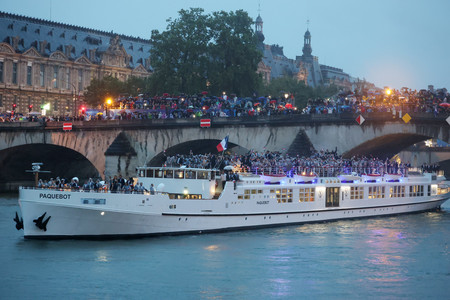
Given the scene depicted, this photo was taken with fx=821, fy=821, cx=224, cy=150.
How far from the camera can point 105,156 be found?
7719 centimetres

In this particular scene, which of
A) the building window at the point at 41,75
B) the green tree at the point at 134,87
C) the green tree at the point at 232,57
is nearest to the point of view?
the green tree at the point at 232,57

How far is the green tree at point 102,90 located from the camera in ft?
387

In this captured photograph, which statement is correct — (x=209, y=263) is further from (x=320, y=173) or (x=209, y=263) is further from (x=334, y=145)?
(x=334, y=145)

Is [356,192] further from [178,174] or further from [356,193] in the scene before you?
[178,174]

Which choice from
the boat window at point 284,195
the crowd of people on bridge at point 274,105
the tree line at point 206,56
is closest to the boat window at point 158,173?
the boat window at point 284,195

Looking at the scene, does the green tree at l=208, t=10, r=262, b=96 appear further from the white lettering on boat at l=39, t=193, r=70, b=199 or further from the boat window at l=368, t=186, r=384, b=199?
the white lettering on boat at l=39, t=193, r=70, b=199

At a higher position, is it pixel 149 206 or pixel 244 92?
pixel 244 92

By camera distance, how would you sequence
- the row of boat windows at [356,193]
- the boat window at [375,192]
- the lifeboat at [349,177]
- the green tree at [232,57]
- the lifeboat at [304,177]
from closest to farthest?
1. the row of boat windows at [356,193]
2. the lifeboat at [304,177]
3. the lifeboat at [349,177]
4. the boat window at [375,192]
5. the green tree at [232,57]

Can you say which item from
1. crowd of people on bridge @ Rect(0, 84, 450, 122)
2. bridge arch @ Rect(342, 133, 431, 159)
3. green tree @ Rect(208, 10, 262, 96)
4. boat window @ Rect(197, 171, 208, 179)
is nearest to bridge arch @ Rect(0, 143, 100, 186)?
crowd of people on bridge @ Rect(0, 84, 450, 122)

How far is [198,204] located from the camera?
48.4m

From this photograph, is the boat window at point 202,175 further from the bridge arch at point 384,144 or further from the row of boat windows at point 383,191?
the bridge arch at point 384,144

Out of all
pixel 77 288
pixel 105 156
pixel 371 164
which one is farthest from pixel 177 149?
pixel 77 288

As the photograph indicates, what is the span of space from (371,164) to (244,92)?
130 feet

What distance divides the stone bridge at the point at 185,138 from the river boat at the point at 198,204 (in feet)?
17.8
